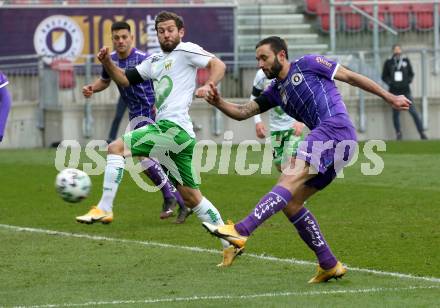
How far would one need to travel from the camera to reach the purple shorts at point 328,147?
9.46m

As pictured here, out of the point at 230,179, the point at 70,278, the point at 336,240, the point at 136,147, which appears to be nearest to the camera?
the point at 70,278

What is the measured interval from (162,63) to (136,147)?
859 mm

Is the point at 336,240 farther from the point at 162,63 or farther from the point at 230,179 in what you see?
Result: the point at 230,179

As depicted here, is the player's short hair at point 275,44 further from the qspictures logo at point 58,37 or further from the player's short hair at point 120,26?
the qspictures logo at point 58,37

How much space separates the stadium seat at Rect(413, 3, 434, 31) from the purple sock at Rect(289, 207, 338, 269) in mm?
23655

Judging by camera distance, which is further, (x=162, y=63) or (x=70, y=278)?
(x=162, y=63)

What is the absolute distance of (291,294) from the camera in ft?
30.0

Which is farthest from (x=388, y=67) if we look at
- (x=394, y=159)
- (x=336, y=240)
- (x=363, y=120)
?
(x=336, y=240)

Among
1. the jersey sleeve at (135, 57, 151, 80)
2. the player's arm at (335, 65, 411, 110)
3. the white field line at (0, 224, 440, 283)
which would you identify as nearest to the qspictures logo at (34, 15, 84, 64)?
the white field line at (0, 224, 440, 283)

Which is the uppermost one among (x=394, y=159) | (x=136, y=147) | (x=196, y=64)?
(x=196, y=64)

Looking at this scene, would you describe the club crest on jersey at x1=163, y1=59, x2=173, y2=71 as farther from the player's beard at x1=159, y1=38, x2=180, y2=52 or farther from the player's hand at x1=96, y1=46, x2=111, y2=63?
the player's hand at x1=96, y1=46, x2=111, y2=63

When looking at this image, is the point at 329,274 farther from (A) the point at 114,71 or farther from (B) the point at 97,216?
(A) the point at 114,71

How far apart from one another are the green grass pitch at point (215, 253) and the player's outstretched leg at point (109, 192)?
0.34m

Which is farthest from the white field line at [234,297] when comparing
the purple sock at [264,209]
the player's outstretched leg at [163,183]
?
the player's outstretched leg at [163,183]
